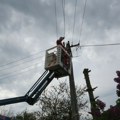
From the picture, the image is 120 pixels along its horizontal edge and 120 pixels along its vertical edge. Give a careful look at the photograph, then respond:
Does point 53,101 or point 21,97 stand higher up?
point 53,101

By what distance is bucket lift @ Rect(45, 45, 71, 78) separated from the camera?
15566mm

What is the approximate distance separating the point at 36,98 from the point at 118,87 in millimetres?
9172

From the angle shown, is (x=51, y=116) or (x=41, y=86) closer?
(x=41, y=86)

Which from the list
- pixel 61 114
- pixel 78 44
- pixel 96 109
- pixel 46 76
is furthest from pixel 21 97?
pixel 61 114

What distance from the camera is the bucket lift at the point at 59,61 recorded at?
51.1 feet

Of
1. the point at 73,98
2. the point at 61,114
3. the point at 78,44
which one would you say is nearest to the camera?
the point at 73,98

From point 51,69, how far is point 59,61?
2.82 ft

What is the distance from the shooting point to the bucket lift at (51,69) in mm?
15672

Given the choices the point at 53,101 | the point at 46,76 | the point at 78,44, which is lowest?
the point at 46,76

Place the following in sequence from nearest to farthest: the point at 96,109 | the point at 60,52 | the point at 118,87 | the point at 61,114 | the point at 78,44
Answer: the point at 118,87
the point at 96,109
the point at 60,52
the point at 78,44
the point at 61,114

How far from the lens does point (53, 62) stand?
15.7 meters

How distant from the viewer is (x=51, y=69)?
15945 millimetres

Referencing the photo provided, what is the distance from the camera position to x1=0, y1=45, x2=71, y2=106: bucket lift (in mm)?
15672

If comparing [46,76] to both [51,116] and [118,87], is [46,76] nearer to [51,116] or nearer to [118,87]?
[118,87]
